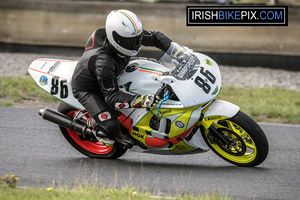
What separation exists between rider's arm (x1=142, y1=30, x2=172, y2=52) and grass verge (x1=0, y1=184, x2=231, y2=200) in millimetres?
1793

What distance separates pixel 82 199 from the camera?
4.61 metres

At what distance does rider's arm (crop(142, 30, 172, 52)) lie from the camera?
6.02 m

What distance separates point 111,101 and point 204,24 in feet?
21.5

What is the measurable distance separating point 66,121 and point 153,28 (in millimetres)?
6109

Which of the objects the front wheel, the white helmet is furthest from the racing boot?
the front wheel

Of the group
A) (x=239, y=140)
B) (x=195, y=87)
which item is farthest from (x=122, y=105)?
(x=239, y=140)

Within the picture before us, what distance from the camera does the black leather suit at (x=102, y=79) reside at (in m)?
5.57

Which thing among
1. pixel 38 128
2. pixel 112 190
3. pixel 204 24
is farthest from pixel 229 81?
pixel 112 190

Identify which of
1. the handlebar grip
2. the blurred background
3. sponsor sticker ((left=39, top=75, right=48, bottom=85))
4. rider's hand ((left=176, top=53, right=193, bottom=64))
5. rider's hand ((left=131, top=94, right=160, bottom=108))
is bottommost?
the blurred background

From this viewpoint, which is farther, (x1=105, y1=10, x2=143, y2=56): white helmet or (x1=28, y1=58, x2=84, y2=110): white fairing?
(x1=28, y1=58, x2=84, y2=110): white fairing

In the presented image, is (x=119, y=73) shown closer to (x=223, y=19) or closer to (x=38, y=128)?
(x=38, y=128)

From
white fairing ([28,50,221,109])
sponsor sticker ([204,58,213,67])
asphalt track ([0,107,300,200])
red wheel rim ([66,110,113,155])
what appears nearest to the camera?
asphalt track ([0,107,300,200])

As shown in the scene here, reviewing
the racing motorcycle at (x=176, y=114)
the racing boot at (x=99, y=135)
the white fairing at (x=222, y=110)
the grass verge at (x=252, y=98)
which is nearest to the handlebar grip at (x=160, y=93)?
the racing motorcycle at (x=176, y=114)

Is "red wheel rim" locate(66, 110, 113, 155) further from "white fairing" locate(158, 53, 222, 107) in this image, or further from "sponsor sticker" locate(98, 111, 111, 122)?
"white fairing" locate(158, 53, 222, 107)
